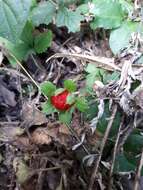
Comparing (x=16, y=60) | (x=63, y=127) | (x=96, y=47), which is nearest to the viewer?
(x=63, y=127)

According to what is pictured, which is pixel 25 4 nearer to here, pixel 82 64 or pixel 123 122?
pixel 123 122

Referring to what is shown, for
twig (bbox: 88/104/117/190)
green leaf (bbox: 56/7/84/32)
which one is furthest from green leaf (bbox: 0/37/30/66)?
twig (bbox: 88/104/117/190)

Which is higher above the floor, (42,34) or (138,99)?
(42,34)

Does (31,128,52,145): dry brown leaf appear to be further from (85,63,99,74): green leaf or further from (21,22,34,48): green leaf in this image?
(21,22,34,48): green leaf

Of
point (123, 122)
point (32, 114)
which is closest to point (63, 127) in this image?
point (32, 114)

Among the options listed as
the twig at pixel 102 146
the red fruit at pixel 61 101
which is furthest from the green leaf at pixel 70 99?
the twig at pixel 102 146

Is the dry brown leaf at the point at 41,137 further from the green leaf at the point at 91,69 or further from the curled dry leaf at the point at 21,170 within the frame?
the green leaf at the point at 91,69

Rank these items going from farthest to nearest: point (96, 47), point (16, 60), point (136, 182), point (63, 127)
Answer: point (96, 47), point (16, 60), point (63, 127), point (136, 182)

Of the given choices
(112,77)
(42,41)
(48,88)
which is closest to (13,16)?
(48,88)
